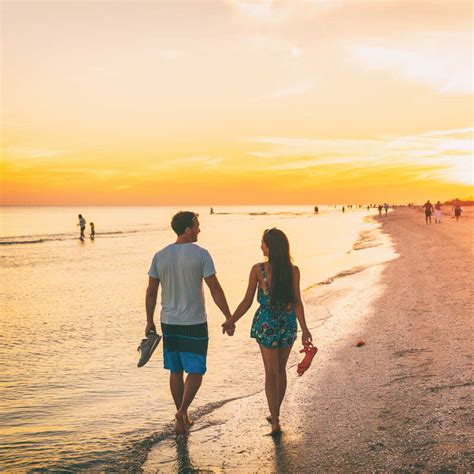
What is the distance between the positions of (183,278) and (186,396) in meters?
1.29

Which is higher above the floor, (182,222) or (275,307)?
(182,222)

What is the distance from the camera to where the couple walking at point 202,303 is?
5449 mm

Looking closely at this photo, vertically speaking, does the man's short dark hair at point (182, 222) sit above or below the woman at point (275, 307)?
above

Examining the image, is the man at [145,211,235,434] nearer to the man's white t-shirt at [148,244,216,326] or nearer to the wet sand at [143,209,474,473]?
the man's white t-shirt at [148,244,216,326]

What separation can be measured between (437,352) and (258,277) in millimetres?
4199

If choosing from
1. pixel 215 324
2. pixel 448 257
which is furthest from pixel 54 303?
pixel 448 257

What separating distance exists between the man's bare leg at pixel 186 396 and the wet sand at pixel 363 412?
0.15m

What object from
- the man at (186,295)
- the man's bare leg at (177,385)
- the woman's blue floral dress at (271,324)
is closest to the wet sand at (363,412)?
the man's bare leg at (177,385)

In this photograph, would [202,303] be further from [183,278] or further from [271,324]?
[271,324]

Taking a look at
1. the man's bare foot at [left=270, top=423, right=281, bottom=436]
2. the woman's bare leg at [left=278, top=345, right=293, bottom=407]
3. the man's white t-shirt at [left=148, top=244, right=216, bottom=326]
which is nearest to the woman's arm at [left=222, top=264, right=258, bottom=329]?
the man's white t-shirt at [left=148, top=244, right=216, bottom=326]

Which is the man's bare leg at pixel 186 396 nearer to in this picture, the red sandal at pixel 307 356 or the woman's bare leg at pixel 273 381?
the woman's bare leg at pixel 273 381

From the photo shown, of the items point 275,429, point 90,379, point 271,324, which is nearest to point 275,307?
point 271,324

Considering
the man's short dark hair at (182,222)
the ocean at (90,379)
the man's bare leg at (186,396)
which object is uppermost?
the man's short dark hair at (182,222)

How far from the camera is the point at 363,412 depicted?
6074 millimetres
